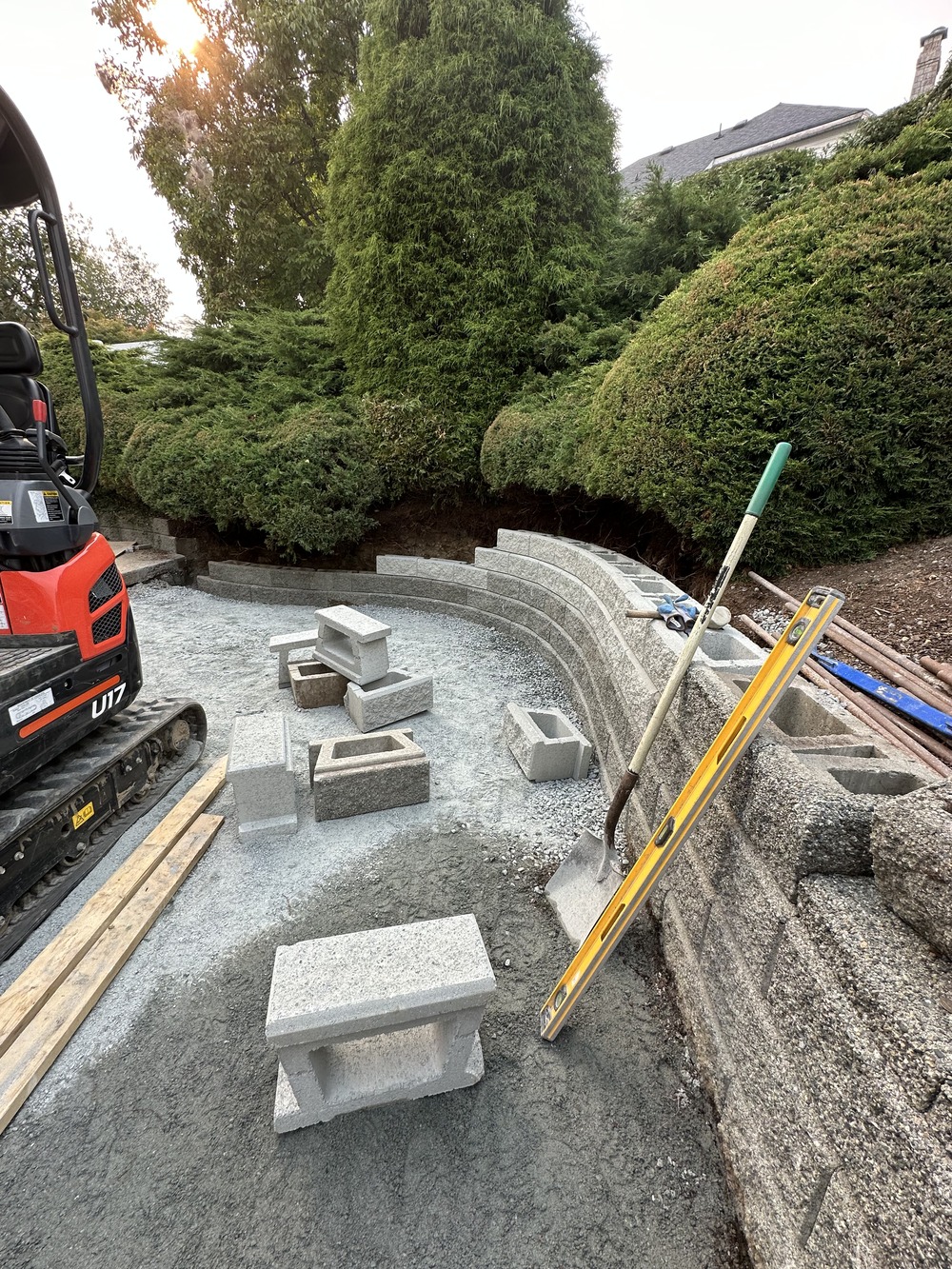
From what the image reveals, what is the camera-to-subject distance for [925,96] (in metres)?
6.09

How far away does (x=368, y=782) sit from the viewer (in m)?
4.16

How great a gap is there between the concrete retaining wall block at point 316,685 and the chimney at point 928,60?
24579mm

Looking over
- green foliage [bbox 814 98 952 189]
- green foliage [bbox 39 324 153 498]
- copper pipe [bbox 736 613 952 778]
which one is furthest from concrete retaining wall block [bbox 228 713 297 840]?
green foliage [bbox 39 324 153 498]

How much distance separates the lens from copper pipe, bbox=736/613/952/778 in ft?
9.85

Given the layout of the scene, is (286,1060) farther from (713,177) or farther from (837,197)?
(713,177)

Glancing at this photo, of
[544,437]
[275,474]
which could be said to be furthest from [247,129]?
[544,437]

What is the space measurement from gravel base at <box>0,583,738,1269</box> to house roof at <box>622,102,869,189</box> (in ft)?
77.4

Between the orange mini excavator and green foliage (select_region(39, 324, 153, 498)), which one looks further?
green foliage (select_region(39, 324, 153, 498))

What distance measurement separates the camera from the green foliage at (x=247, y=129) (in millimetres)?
13648

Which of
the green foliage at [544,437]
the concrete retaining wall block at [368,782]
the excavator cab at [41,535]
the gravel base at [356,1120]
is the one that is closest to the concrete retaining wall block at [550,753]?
the gravel base at [356,1120]

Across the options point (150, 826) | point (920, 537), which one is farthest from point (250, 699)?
point (920, 537)

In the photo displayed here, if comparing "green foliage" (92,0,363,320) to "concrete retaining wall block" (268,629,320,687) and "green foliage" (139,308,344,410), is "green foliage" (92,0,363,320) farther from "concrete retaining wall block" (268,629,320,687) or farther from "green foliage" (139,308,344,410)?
"concrete retaining wall block" (268,629,320,687)

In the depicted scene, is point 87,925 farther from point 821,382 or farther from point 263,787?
point 821,382

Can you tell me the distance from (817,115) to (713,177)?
690 inches
